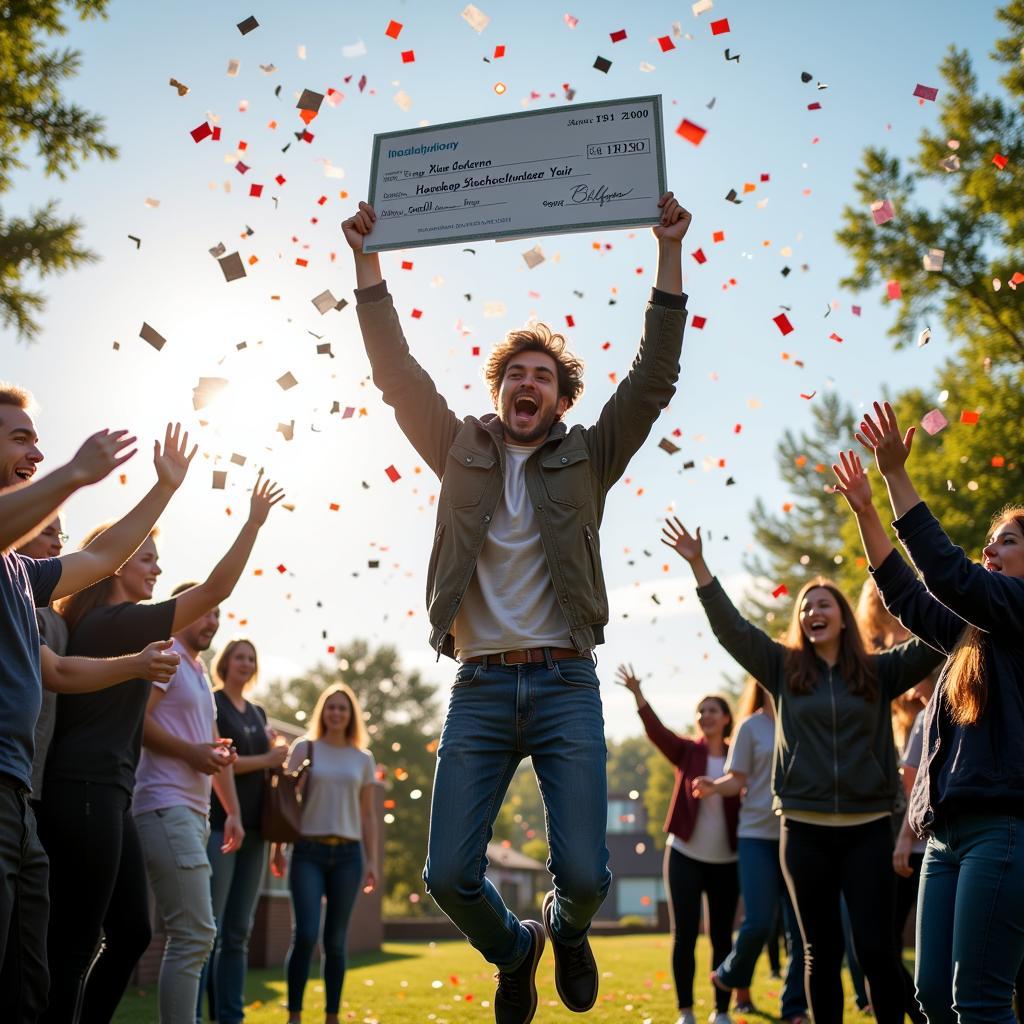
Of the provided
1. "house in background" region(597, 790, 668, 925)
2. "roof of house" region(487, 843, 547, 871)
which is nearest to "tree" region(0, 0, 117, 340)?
"roof of house" region(487, 843, 547, 871)

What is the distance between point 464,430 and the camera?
439cm

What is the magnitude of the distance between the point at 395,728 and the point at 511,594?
5894cm

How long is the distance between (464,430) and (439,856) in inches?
60.8

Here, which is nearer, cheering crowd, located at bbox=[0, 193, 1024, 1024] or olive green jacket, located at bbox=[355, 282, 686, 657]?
cheering crowd, located at bbox=[0, 193, 1024, 1024]

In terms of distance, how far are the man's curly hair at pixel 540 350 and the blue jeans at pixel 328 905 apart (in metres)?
4.45

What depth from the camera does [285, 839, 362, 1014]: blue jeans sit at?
7.57 m

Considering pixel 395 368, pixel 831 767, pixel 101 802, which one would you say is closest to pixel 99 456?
pixel 395 368

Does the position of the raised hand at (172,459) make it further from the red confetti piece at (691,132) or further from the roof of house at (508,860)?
the roof of house at (508,860)

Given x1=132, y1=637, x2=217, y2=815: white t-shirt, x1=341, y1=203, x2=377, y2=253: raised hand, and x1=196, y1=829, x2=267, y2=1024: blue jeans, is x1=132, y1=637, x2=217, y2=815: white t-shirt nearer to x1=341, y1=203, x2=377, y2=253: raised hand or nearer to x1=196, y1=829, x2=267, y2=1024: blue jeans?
x1=196, y1=829, x2=267, y2=1024: blue jeans

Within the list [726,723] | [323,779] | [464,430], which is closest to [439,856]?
[464,430]

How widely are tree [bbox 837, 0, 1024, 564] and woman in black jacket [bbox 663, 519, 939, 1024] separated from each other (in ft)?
53.2

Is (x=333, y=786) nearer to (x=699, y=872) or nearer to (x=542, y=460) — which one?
(x=699, y=872)

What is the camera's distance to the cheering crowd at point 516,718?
3.68m

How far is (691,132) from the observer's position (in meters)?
5.19
